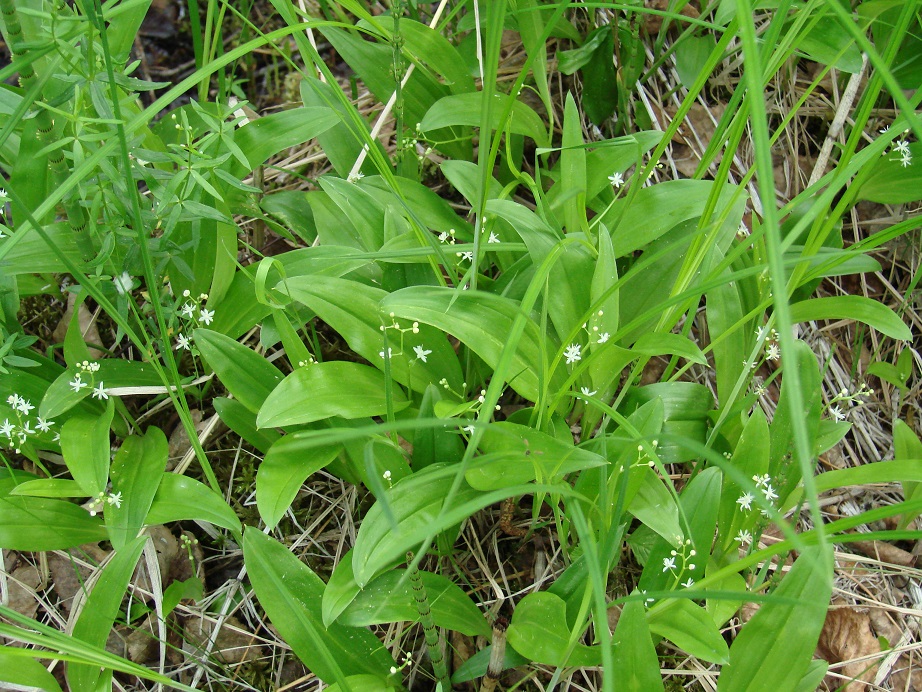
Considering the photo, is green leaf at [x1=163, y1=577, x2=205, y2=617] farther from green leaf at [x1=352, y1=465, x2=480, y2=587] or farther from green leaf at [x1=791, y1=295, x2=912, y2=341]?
green leaf at [x1=791, y1=295, x2=912, y2=341]

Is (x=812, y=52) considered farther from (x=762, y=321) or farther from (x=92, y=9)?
(x=92, y=9)

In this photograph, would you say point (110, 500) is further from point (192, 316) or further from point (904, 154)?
point (904, 154)

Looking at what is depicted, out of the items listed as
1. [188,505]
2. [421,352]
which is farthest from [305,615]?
[421,352]

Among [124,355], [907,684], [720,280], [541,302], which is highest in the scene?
[720,280]

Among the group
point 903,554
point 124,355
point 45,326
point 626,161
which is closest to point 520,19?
point 626,161

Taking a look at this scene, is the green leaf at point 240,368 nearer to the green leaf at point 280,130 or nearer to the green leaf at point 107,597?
the green leaf at point 107,597

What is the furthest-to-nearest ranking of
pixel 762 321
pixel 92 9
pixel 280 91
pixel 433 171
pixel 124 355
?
pixel 280 91, pixel 433 171, pixel 124 355, pixel 762 321, pixel 92 9
